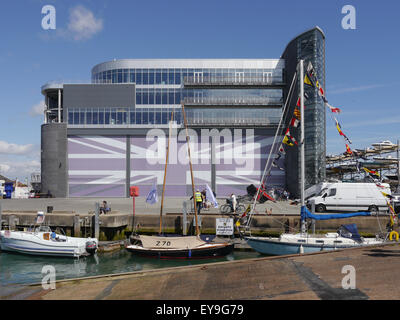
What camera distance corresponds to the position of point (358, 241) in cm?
1981

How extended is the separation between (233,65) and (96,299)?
45.5 m

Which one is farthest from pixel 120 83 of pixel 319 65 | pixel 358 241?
pixel 358 241

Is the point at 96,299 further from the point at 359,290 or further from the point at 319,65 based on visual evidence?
the point at 319,65

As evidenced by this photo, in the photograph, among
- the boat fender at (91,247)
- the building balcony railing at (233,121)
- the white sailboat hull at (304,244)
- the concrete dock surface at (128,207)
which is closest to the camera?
the white sailboat hull at (304,244)

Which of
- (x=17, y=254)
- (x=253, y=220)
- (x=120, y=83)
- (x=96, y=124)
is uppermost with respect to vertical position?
(x=120, y=83)

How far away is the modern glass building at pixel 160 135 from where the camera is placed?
4841 centimetres

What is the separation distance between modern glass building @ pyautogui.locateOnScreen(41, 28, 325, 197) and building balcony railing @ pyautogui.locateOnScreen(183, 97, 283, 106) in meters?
0.14

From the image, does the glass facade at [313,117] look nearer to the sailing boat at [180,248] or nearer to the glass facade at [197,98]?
the glass facade at [197,98]

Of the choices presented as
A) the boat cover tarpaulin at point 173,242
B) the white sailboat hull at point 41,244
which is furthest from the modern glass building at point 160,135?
the boat cover tarpaulin at point 173,242

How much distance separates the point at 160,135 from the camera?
4844 centimetres

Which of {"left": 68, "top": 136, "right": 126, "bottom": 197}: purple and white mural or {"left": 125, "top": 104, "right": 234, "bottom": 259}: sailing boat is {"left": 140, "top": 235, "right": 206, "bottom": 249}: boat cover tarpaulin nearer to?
{"left": 125, "top": 104, "right": 234, "bottom": 259}: sailing boat

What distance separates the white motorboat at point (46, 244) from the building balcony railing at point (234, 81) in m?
32.0

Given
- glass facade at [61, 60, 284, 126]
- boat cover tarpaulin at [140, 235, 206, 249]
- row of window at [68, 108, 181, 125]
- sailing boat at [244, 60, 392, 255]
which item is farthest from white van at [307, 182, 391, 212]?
row of window at [68, 108, 181, 125]

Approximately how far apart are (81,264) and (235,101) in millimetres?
34143
